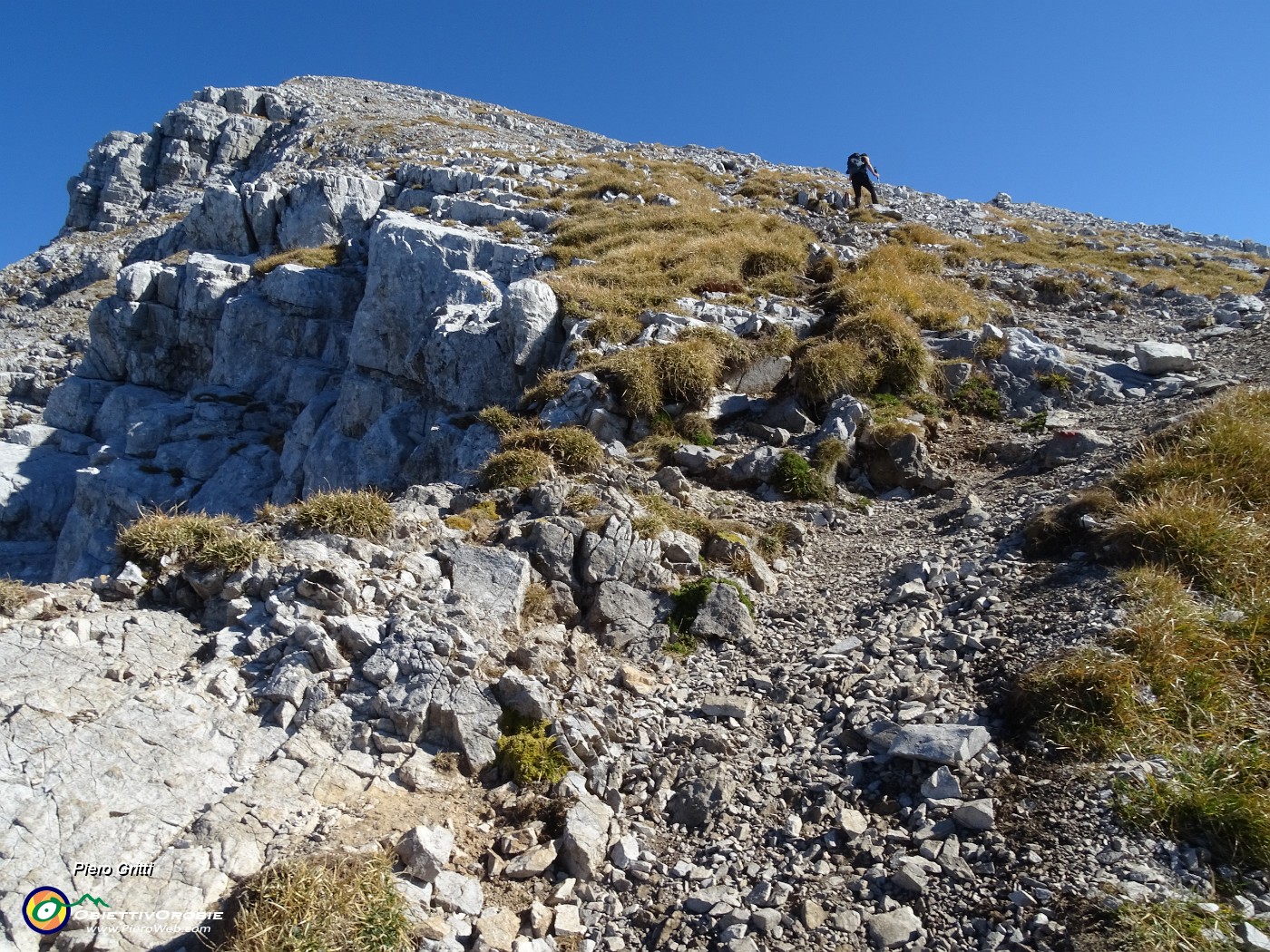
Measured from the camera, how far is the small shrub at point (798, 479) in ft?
43.2

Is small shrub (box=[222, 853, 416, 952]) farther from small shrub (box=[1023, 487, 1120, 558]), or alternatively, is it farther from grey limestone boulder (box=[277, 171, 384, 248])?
grey limestone boulder (box=[277, 171, 384, 248])

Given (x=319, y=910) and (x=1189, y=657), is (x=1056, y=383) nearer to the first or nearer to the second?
(x=1189, y=657)

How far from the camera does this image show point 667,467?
1302 centimetres

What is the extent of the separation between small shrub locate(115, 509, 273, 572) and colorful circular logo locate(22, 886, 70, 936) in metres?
3.97

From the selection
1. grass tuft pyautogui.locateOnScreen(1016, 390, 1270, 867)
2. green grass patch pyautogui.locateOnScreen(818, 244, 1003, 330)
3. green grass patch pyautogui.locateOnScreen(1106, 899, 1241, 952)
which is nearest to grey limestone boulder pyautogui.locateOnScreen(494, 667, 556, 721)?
grass tuft pyautogui.locateOnScreen(1016, 390, 1270, 867)

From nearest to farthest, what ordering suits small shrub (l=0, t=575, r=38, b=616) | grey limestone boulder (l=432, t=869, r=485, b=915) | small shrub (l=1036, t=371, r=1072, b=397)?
grey limestone boulder (l=432, t=869, r=485, b=915) < small shrub (l=0, t=575, r=38, b=616) < small shrub (l=1036, t=371, r=1072, b=397)

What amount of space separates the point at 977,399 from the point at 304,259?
95.0ft

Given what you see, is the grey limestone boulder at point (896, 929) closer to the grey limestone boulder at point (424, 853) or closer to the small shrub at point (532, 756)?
the small shrub at point (532, 756)

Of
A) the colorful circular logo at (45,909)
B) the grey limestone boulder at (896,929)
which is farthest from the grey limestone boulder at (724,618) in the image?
the colorful circular logo at (45,909)

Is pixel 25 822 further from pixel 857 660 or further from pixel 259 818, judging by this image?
pixel 857 660

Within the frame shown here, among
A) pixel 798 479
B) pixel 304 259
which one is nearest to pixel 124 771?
pixel 798 479

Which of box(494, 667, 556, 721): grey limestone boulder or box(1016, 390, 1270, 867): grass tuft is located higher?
box(1016, 390, 1270, 867): grass tuft

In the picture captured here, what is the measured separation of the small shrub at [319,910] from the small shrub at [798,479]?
9910 mm

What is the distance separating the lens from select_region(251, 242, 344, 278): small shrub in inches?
1219
